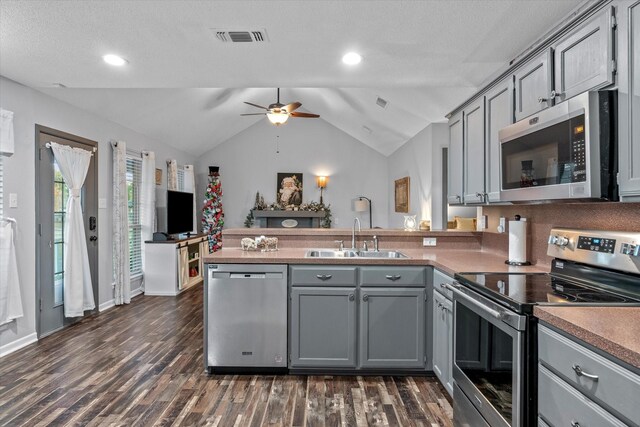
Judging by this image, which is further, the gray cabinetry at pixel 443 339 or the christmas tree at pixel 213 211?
the christmas tree at pixel 213 211

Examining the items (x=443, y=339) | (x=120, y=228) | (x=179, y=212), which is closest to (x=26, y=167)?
(x=120, y=228)

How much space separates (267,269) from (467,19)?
208 centimetres

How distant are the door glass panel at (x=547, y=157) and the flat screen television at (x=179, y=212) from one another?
543cm

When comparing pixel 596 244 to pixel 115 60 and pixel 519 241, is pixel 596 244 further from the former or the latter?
pixel 115 60

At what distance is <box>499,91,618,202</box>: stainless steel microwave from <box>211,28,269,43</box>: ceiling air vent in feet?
5.16

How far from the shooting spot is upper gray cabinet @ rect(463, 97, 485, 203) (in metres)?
2.83

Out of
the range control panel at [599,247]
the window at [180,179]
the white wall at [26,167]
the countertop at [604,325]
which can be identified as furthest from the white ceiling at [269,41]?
the window at [180,179]

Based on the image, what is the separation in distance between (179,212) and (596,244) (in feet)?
20.4

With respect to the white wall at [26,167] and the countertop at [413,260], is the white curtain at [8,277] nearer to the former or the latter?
the white wall at [26,167]

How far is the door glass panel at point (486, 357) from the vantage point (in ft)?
5.52

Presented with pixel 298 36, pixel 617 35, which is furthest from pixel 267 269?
pixel 617 35

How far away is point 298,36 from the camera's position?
2576 millimetres

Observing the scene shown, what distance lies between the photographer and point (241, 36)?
8.43ft

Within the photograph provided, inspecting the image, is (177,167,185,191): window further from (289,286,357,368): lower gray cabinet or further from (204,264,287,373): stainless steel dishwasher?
(289,286,357,368): lower gray cabinet
